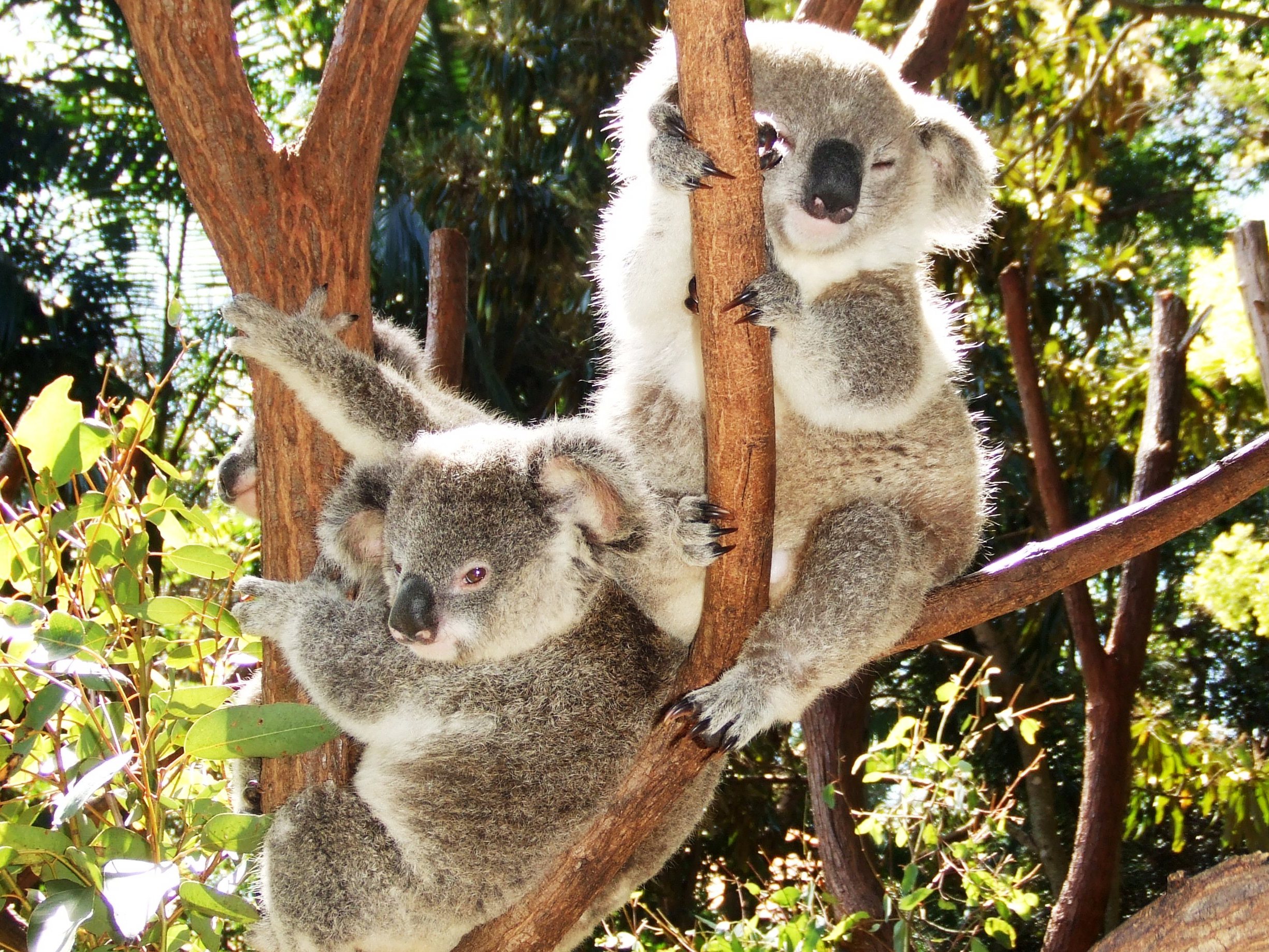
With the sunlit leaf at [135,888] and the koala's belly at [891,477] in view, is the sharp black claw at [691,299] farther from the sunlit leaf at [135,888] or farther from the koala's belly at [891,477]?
the sunlit leaf at [135,888]

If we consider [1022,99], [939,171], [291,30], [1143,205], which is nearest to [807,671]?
[939,171]

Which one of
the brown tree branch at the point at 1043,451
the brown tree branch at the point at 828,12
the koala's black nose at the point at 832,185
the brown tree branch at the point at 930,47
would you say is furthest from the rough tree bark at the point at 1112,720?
the koala's black nose at the point at 832,185

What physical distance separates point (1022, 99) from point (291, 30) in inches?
207

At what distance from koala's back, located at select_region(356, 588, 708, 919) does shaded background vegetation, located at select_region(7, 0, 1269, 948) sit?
2500 millimetres

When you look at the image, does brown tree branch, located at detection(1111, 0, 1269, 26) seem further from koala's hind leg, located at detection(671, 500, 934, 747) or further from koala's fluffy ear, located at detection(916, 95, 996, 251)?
koala's hind leg, located at detection(671, 500, 934, 747)

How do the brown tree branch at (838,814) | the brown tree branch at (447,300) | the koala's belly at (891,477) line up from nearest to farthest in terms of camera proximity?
the koala's belly at (891,477)
the brown tree branch at (447,300)
the brown tree branch at (838,814)

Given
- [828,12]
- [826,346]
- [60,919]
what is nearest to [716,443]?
[826,346]

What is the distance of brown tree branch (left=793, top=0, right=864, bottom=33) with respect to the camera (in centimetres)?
336

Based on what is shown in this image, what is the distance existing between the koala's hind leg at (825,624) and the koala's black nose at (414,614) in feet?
1.51

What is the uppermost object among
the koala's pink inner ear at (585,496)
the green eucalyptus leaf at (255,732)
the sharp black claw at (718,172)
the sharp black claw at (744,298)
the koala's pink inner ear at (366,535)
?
the sharp black claw at (718,172)

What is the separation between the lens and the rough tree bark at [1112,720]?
4.05 m

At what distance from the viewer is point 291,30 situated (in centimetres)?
852

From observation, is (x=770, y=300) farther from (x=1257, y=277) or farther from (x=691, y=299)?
(x=1257, y=277)

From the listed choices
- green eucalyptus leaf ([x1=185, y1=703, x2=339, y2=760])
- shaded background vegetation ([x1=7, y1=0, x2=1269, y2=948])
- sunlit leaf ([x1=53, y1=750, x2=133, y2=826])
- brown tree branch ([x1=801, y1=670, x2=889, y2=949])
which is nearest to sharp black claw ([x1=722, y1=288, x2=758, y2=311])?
green eucalyptus leaf ([x1=185, y1=703, x2=339, y2=760])
